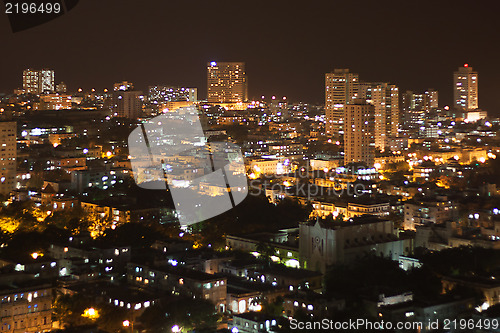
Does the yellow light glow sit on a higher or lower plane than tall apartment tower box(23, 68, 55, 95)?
lower

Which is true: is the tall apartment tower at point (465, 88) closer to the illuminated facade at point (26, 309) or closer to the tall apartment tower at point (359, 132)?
the tall apartment tower at point (359, 132)

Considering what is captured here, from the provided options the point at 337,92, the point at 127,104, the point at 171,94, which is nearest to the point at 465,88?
the point at 337,92

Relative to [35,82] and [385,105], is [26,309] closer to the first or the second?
[385,105]

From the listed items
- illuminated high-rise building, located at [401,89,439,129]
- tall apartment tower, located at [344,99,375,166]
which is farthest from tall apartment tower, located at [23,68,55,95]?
tall apartment tower, located at [344,99,375,166]

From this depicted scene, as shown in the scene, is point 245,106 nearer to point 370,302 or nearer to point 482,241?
point 482,241

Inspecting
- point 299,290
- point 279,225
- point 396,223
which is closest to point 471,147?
point 396,223

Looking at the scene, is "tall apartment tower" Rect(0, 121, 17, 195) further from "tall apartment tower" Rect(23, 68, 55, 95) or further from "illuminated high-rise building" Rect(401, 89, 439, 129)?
"illuminated high-rise building" Rect(401, 89, 439, 129)
